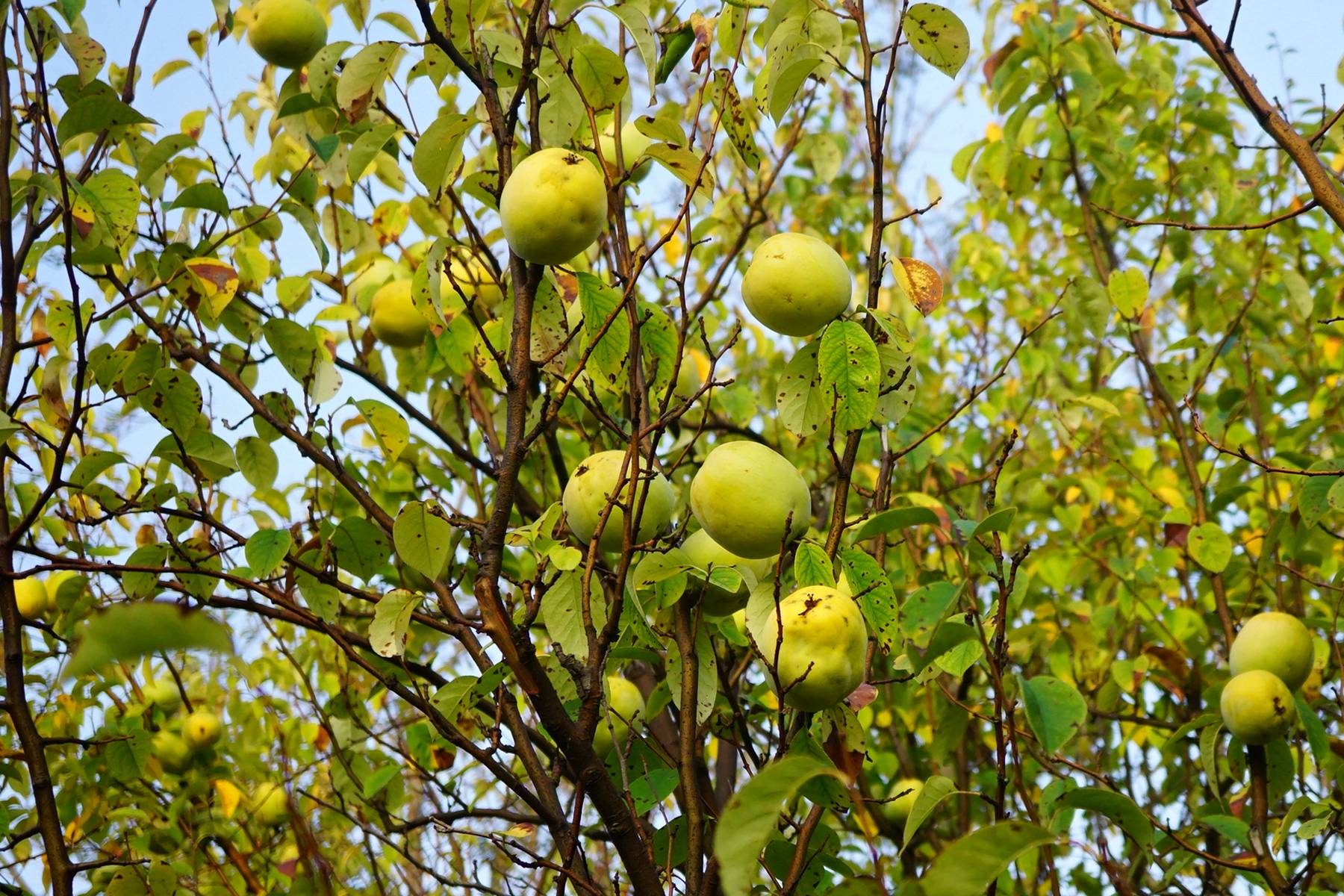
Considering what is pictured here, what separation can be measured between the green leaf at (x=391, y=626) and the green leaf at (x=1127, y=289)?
160cm

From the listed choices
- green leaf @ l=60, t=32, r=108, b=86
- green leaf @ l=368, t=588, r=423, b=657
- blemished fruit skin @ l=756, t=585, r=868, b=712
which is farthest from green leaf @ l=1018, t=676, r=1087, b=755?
green leaf @ l=60, t=32, r=108, b=86

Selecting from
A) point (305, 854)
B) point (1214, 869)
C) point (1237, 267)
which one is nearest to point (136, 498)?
point (305, 854)

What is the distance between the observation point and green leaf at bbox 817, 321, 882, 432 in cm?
118

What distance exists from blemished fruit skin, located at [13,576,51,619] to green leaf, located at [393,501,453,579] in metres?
1.31

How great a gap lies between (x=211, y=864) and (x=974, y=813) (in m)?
1.93

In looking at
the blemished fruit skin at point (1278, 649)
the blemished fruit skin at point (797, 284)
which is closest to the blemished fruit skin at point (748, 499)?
the blemished fruit skin at point (797, 284)

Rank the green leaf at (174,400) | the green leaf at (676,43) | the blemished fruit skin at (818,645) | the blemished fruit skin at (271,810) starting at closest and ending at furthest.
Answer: the blemished fruit skin at (818,645) → the green leaf at (174,400) → the green leaf at (676,43) → the blemished fruit skin at (271,810)

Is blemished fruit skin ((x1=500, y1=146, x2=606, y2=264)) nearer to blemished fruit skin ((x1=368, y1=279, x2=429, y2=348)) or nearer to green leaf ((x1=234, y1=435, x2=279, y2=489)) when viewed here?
green leaf ((x1=234, y1=435, x2=279, y2=489))

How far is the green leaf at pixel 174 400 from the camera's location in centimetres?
147

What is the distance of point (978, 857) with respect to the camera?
0.79m

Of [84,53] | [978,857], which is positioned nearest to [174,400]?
[84,53]

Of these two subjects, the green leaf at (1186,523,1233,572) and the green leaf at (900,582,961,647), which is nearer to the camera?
the green leaf at (900,582,961,647)

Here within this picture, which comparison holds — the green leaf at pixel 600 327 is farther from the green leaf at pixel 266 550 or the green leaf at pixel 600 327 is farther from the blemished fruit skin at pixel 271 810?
the blemished fruit skin at pixel 271 810

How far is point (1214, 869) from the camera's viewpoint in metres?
2.14
